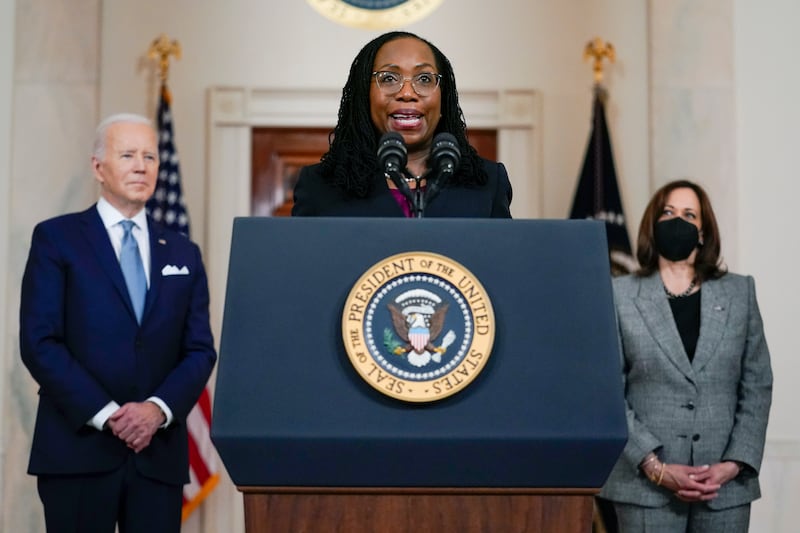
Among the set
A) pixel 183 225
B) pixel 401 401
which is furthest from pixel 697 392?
pixel 183 225

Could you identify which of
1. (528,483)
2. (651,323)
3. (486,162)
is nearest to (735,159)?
(651,323)

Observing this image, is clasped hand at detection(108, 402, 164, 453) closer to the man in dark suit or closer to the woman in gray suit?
the man in dark suit

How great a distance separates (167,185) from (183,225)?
242mm

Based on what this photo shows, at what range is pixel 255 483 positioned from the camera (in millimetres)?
1863

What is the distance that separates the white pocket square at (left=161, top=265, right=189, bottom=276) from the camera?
3549 millimetres

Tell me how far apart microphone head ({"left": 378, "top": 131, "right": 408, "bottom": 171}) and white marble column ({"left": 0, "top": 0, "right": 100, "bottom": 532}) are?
357 centimetres

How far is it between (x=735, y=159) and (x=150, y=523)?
347cm

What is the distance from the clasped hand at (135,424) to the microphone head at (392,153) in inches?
59.6

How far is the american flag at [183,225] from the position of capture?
18.4ft

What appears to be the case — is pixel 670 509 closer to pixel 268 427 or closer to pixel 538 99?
pixel 268 427

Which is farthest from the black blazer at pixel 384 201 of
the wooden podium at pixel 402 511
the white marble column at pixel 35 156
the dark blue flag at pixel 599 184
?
the dark blue flag at pixel 599 184

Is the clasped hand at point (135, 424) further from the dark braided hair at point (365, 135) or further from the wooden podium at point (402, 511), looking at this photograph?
the wooden podium at point (402, 511)

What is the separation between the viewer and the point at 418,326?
6.05 ft

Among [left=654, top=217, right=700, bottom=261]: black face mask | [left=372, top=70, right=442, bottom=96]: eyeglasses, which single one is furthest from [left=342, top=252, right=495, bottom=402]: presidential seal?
[left=654, top=217, right=700, bottom=261]: black face mask
